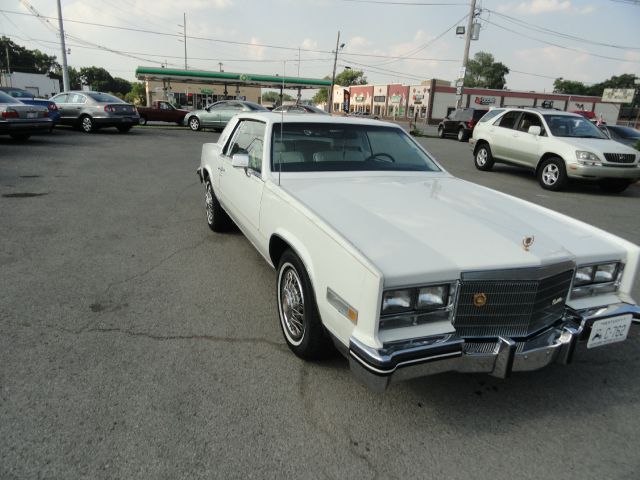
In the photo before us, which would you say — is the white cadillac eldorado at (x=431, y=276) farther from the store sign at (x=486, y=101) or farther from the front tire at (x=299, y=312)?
the store sign at (x=486, y=101)

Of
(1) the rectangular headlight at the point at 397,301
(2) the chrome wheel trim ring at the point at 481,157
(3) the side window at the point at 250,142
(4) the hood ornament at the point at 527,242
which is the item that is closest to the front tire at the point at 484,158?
(2) the chrome wheel trim ring at the point at 481,157

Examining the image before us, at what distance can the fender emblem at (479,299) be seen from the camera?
2.29 meters

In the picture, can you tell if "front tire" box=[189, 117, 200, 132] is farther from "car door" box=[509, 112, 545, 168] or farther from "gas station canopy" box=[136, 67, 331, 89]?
"gas station canopy" box=[136, 67, 331, 89]

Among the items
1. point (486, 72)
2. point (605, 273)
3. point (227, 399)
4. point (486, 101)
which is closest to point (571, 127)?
point (605, 273)

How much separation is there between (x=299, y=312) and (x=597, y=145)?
9074 millimetres

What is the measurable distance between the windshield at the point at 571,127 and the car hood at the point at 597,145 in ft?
1.07

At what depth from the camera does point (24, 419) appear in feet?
7.61

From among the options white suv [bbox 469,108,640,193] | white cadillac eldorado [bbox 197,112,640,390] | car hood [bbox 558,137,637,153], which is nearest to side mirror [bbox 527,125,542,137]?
white suv [bbox 469,108,640,193]

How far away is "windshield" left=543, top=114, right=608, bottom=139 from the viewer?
9961mm

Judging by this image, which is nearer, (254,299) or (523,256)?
(523,256)

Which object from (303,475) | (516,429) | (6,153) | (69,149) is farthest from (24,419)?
(69,149)

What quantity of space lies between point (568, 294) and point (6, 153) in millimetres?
12671

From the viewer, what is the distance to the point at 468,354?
225cm

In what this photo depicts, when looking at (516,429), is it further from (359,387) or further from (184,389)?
(184,389)
